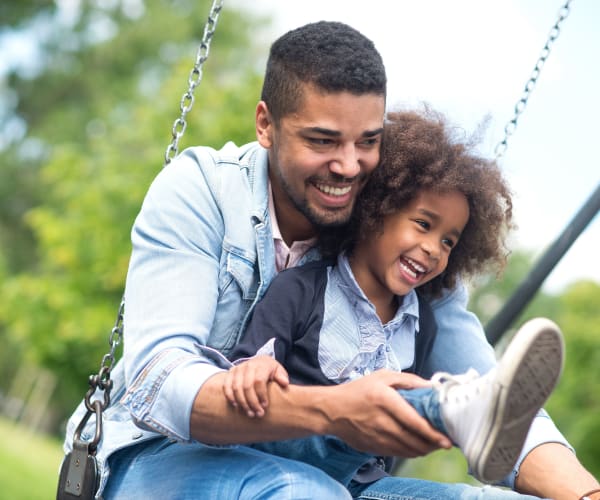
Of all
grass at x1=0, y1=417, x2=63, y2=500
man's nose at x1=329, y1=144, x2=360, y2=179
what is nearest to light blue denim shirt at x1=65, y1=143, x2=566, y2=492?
man's nose at x1=329, y1=144, x2=360, y2=179

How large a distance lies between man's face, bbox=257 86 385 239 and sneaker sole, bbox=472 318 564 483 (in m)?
0.83

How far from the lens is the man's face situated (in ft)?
8.50

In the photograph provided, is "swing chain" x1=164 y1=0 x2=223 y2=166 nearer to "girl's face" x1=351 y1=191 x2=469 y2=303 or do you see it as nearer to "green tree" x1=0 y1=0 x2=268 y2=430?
"girl's face" x1=351 y1=191 x2=469 y2=303

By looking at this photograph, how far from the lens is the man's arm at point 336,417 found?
6.41 ft

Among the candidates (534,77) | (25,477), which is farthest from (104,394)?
(25,477)

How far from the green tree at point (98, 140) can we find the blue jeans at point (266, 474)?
41.7 feet

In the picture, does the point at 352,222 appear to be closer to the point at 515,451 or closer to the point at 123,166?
the point at 515,451

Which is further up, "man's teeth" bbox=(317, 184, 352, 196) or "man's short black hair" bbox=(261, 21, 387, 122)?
"man's short black hair" bbox=(261, 21, 387, 122)

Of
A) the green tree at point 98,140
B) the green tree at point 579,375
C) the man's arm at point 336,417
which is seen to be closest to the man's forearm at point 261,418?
the man's arm at point 336,417

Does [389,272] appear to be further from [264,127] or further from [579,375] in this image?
[579,375]

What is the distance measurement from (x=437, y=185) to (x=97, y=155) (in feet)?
55.1

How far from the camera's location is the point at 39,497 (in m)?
10.6

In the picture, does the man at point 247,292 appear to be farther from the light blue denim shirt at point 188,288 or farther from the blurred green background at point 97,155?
the blurred green background at point 97,155

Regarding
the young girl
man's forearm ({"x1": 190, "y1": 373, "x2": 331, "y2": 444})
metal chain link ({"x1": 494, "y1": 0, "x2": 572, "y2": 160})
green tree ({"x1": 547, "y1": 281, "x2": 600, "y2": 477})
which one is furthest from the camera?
green tree ({"x1": 547, "y1": 281, "x2": 600, "y2": 477})
